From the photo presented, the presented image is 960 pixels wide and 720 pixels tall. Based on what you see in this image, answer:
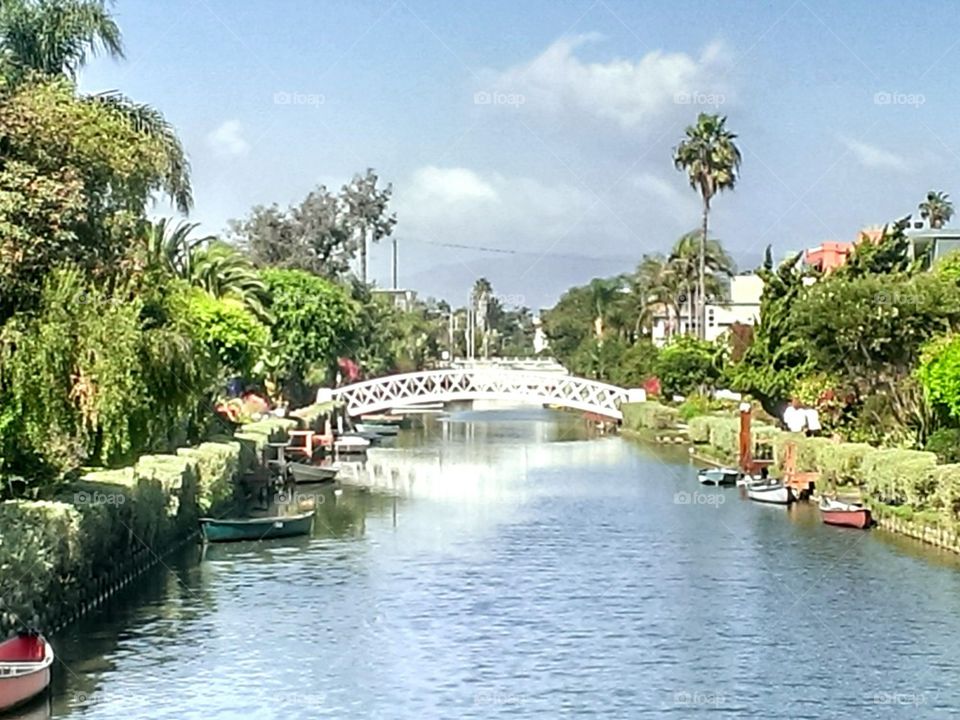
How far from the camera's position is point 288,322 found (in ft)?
309

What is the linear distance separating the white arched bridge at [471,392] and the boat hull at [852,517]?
50529 millimetres

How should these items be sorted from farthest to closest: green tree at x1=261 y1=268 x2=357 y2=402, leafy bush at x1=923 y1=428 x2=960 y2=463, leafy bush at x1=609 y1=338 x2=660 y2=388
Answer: leafy bush at x1=609 y1=338 x2=660 y2=388, green tree at x1=261 y1=268 x2=357 y2=402, leafy bush at x1=923 y1=428 x2=960 y2=463

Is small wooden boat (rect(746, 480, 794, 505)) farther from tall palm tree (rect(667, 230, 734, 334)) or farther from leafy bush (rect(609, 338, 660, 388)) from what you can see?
tall palm tree (rect(667, 230, 734, 334))

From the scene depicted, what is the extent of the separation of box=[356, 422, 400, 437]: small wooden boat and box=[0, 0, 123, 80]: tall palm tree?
57.5 meters

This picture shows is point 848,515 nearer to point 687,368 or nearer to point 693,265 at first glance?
point 687,368

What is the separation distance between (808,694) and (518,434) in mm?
78743

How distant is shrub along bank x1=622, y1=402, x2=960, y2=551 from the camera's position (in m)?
44.7

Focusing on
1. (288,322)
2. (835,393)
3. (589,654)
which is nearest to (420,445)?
(288,322)

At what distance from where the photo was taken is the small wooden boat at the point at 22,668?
25.4 meters

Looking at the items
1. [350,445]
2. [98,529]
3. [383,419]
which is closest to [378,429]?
[383,419]

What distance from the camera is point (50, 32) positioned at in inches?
1666

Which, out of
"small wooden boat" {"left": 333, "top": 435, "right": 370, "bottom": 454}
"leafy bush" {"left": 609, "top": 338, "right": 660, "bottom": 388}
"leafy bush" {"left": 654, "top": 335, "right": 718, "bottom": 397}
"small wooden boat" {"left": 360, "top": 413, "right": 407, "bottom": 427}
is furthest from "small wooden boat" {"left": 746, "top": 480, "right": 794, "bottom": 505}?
→ "small wooden boat" {"left": 360, "top": 413, "right": 407, "bottom": 427}

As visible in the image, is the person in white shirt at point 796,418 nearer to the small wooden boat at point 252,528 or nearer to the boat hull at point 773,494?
the boat hull at point 773,494

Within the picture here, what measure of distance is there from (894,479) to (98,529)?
24.5m
